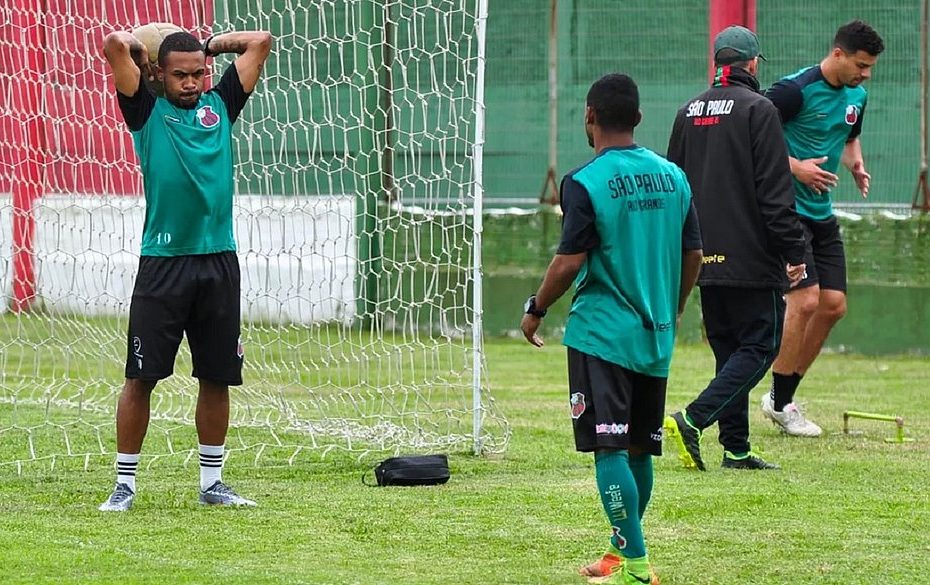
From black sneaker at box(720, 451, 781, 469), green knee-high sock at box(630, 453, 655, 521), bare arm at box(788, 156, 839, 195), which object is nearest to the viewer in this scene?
green knee-high sock at box(630, 453, 655, 521)

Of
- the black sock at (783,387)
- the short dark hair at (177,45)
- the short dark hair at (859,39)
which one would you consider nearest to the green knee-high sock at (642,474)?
the short dark hair at (177,45)

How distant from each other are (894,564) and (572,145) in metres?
10.7

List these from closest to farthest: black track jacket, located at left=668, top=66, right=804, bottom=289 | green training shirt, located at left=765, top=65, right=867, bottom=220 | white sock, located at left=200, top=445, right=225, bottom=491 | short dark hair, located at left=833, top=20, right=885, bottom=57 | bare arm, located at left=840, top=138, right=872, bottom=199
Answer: white sock, located at left=200, top=445, right=225, bottom=491 → black track jacket, located at left=668, top=66, right=804, bottom=289 → short dark hair, located at left=833, top=20, right=885, bottom=57 → green training shirt, located at left=765, top=65, right=867, bottom=220 → bare arm, located at left=840, top=138, right=872, bottom=199

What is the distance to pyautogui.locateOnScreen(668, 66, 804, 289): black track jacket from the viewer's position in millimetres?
7914

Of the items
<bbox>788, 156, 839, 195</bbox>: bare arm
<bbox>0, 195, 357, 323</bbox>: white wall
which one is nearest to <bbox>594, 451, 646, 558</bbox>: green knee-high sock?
<bbox>788, 156, 839, 195</bbox>: bare arm

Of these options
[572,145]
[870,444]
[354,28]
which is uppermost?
[354,28]

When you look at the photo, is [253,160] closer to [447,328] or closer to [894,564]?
[447,328]

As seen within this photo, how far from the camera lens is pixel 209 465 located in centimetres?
729

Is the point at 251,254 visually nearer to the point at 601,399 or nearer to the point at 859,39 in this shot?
the point at 859,39

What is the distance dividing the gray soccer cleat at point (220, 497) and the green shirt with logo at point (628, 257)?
89.0 inches

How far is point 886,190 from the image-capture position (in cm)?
1509

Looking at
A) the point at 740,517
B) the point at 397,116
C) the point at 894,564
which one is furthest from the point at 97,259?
the point at 894,564

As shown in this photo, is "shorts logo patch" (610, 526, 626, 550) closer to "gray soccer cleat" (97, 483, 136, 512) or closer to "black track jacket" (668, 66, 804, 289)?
"gray soccer cleat" (97, 483, 136, 512)

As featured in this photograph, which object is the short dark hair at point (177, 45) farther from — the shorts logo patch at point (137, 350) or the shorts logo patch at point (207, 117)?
the shorts logo patch at point (137, 350)
